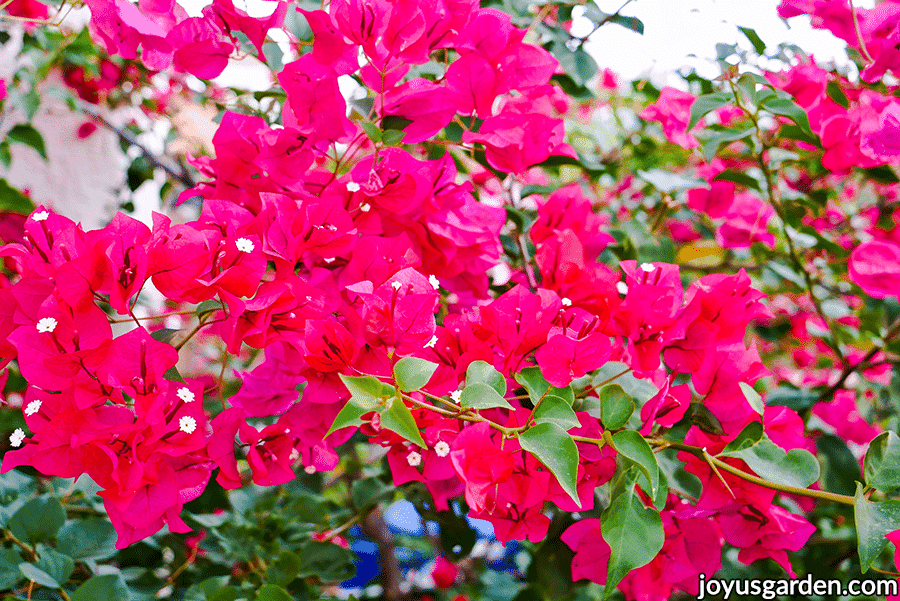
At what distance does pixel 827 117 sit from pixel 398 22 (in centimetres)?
61

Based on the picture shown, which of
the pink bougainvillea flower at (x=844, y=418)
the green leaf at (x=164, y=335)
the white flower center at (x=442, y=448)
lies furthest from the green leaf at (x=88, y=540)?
the pink bougainvillea flower at (x=844, y=418)

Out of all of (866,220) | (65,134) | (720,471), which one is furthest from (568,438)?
(65,134)

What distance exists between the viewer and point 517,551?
1.43m

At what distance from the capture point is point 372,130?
54cm

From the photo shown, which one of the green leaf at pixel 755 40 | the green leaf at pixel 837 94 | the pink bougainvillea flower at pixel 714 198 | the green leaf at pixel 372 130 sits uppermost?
the green leaf at pixel 755 40

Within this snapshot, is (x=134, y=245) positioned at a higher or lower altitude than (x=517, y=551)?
higher

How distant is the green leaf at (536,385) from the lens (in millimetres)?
476

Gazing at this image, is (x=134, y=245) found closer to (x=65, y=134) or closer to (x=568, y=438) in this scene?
(x=568, y=438)

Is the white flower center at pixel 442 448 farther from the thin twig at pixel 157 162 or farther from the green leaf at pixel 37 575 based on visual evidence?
the thin twig at pixel 157 162

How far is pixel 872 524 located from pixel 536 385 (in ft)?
0.88

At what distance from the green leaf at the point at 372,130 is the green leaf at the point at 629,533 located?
35 centimetres

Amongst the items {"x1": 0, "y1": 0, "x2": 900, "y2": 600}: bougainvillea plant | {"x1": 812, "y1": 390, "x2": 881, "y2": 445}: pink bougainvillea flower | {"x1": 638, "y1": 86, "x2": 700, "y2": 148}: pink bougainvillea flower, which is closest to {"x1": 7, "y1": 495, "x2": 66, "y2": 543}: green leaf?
{"x1": 0, "y1": 0, "x2": 900, "y2": 600}: bougainvillea plant

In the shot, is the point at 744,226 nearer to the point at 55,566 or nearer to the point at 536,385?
the point at 536,385

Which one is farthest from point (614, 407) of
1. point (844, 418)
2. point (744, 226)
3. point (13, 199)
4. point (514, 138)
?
point (13, 199)
